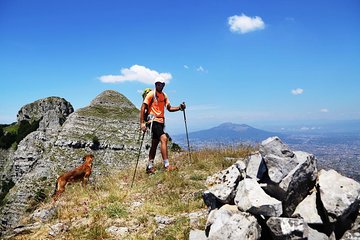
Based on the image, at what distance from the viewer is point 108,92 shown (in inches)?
2768

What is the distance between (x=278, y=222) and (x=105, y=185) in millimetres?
7467

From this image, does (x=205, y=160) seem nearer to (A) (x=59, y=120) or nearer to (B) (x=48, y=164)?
(B) (x=48, y=164)

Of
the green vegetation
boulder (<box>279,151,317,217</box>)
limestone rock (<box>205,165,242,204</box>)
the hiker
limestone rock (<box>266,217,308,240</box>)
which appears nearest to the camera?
limestone rock (<box>266,217,308,240</box>)

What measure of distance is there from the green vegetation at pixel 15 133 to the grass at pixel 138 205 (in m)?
95.5

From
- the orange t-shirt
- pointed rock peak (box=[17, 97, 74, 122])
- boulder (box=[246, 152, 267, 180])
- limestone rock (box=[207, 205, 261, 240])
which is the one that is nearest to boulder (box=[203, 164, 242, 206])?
boulder (box=[246, 152, 267, 180])

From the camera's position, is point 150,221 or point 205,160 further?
point 205,160

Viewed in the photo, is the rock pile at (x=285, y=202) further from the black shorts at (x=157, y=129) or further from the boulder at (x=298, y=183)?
the black shorts at (x=157, y=129)

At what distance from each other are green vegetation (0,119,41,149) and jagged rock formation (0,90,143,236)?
73.3ft

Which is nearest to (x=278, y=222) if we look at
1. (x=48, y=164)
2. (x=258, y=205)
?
(x=258, y=205)

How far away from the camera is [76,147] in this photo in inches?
2323

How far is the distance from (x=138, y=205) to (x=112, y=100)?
6180 centimetres

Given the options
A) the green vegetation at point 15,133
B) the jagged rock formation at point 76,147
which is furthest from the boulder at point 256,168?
the green vegetation at point 15,133

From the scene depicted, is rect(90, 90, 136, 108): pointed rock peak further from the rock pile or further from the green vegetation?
the rock pile

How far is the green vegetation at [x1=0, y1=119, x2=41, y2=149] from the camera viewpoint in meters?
94.9
